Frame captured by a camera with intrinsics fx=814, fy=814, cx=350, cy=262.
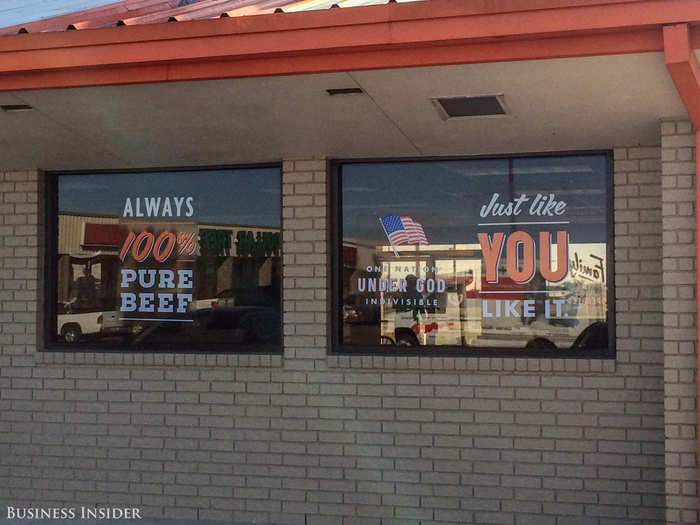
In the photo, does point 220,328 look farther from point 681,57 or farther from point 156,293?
point 681,57

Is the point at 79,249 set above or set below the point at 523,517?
above

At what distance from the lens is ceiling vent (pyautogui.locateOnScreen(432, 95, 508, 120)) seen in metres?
5.00

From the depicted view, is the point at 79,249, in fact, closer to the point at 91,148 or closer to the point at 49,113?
the point at 91,148

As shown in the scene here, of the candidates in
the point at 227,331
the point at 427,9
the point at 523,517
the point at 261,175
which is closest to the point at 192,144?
the point at 261,175

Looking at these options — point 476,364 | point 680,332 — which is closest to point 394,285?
point 476,364

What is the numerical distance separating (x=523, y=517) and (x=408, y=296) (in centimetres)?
190

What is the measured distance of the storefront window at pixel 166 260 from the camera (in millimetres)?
6840

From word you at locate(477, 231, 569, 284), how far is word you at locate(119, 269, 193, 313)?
253 centimetres

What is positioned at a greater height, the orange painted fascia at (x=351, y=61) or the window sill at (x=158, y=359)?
the orange painted fascia at (x=351, y=61)

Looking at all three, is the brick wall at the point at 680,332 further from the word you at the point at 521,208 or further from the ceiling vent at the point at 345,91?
the ceiling vent at the point at 345,91

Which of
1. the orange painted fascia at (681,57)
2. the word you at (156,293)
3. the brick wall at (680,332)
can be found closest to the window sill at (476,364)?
the brick wall at (680,332)

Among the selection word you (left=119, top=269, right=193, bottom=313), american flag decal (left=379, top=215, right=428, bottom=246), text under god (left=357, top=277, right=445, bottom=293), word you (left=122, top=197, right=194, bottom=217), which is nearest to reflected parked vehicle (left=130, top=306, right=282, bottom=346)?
word you (left=119, top=269, right=193, bottom=313)

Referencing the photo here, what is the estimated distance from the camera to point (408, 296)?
260 inches

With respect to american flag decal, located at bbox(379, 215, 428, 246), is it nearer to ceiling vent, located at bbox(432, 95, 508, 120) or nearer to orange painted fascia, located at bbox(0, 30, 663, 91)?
ceiling vent, located at bbox(432, 95, 508, 120)
